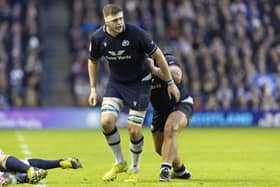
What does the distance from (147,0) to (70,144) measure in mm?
14043

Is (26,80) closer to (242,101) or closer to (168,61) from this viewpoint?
(242,101)

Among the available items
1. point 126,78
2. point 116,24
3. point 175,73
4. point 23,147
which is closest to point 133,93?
point 126,78

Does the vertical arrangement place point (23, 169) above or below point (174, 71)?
below

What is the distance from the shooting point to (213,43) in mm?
33156

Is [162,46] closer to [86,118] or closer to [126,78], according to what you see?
[86,118]

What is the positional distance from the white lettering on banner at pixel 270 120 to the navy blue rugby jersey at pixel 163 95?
17.8 meters

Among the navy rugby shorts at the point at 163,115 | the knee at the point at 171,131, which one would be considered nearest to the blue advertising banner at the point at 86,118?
the navy rugby shorts at the point at 163,115

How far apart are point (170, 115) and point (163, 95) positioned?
1.07ft

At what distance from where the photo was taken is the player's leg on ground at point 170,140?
1256cm

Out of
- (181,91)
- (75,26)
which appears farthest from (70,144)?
(75,26)

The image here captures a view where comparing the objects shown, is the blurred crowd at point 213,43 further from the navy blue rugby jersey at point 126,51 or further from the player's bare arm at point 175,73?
the navy blue rugby jersey at point 126,51

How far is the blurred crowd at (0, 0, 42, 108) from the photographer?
3095cm

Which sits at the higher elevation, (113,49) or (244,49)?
(113,49)

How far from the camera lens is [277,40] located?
33562mm
